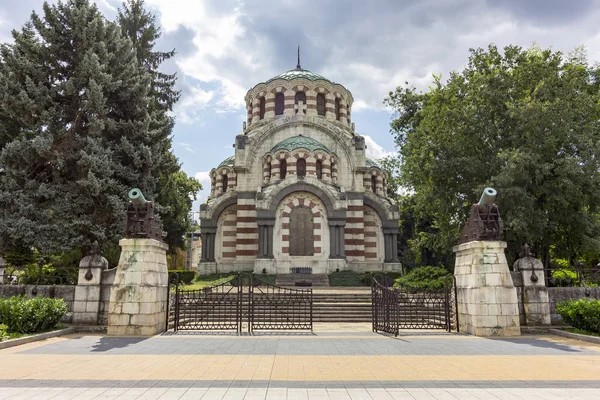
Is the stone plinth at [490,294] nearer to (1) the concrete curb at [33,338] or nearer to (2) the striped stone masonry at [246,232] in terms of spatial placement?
(1) the concrete curb at [33,338]

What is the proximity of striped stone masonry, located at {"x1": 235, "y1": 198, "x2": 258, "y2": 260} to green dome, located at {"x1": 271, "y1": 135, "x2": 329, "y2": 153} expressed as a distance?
4.58 meters

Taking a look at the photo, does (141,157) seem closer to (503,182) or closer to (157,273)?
(157,273)

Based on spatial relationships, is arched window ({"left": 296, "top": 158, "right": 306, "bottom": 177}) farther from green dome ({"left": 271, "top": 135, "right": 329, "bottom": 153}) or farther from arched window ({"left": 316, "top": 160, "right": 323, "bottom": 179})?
arched window ({"left": 316, "top": 160, "right": 323, "bottom": 179})

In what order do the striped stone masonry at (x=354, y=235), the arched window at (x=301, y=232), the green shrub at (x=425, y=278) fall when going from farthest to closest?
the striped stone masonry at (x=354, y=235), the arched window at (x=301, y=232), the green shrub at (x=425, y=278)

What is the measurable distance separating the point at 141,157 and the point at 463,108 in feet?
48.9

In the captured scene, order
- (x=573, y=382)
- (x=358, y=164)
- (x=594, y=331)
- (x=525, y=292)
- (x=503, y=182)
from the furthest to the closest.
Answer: (x=358, y=164)
(x=503, y=182)
(x=525, y=292)
(x=594, y=331)
(x=573, y=382)

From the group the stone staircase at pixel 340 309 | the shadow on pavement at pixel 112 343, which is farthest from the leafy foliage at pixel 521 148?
the shadow on pavement at pixel 112 343

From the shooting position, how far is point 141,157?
19.8 m

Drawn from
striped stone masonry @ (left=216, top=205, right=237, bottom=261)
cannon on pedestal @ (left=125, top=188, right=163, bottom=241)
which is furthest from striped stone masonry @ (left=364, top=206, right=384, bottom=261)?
cannon on pedestal @ (left=125, top=188, right=163, bottom=241)

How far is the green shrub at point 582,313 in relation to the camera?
1198cm

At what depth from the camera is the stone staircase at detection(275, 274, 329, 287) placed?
84.9 ft

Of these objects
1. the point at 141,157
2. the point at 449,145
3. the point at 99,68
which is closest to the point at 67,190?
the point at 141,157

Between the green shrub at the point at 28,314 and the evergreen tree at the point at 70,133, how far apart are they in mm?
6130

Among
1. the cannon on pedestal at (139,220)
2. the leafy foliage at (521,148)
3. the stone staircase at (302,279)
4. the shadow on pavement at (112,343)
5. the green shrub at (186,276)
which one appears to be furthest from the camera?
the green shrub at (186,276)
